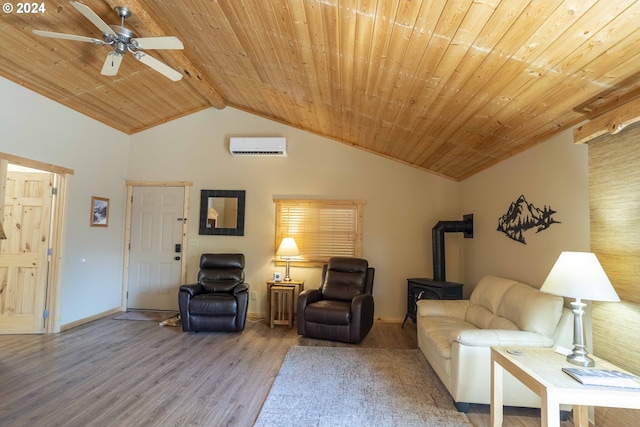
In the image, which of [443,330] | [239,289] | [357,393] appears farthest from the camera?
[239,289]

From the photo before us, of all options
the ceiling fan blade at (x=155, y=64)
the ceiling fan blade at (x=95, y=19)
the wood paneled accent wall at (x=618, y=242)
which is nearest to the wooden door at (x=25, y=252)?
the ceiling fan blade at (x=155, y=64)

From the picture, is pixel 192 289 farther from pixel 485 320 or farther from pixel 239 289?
pixel 485 320

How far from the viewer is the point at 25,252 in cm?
394

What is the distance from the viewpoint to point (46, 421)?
83.2 inches

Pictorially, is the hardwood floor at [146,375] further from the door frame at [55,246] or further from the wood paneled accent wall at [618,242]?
the wood paneled accent wall at [618,242]

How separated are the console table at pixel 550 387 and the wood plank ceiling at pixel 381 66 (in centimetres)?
170

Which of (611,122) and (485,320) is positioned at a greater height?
(611,122)

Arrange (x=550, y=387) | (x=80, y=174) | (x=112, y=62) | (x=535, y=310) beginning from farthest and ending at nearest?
(x=80, y=174) < (x=112, y=62) < (x=535, y=310) < (x=550, y=387)

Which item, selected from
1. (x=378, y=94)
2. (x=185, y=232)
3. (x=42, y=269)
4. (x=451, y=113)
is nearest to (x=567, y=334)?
(x=451, y=113)

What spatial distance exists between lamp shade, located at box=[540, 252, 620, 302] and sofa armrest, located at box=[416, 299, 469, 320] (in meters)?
1.68

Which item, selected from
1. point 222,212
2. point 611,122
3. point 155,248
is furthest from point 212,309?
point 611,122

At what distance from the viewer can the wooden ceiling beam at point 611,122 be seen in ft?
5.93

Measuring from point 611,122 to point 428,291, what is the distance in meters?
2.71

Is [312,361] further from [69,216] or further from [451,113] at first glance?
[69,216]
